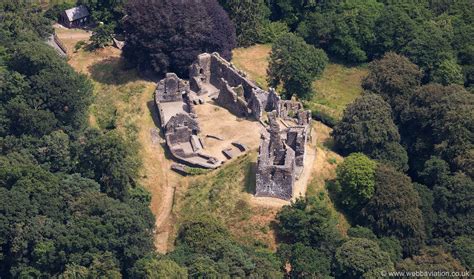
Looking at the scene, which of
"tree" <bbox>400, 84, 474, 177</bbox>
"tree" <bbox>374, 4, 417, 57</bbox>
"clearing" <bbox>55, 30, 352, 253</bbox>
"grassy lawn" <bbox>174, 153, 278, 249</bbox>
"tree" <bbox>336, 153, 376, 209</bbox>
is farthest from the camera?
"tree" <bbox>374, 4, 417, 57</bbox>

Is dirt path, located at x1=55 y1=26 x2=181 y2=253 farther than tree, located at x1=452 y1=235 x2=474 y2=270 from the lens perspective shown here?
Yes

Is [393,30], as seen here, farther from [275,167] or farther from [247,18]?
[275,167]

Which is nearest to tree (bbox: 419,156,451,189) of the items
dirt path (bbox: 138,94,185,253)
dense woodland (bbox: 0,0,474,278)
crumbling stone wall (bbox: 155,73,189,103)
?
dense woodland (bbox: 0,0,474,278)

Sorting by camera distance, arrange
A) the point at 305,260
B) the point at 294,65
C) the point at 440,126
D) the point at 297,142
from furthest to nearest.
Result: the point at 294,65 → the point at 440,126 → the point at 297,142 → the point at 305,260

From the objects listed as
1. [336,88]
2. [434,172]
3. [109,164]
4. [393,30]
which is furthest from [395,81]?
[109,164]

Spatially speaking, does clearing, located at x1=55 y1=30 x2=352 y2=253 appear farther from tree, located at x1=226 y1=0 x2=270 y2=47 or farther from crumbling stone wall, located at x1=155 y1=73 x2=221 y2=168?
tree, located at x1=226 y1=0 x2=270 y2=47

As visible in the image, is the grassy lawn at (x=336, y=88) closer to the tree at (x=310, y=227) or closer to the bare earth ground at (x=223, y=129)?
the bare earth ground at (x=223, y=129)
